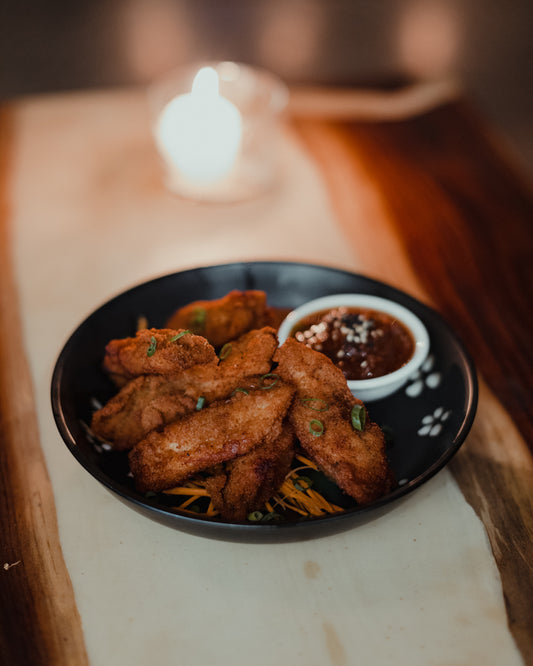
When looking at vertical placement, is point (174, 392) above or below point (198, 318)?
below

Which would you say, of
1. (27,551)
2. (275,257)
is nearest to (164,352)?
(27,551)

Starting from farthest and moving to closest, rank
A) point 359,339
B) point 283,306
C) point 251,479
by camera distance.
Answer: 1. point 283,306
2. point 359,339
3. point 251,479

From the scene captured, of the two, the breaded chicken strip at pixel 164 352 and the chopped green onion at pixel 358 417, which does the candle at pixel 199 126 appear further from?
the chopped green onion at pixel 358 417

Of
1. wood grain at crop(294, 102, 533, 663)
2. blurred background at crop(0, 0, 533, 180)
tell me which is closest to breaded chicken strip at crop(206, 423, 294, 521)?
wood grain at crop(294, 102, 533, 663)

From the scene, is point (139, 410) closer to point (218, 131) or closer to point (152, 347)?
point (152, 347)

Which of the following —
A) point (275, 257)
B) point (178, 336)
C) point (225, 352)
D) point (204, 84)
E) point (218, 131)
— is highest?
point (204, 84)

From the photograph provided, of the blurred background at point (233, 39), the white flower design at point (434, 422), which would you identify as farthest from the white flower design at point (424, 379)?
the blurred background at point (233, 39)

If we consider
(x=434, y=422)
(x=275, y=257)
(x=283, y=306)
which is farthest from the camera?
(x=275, y=257)
